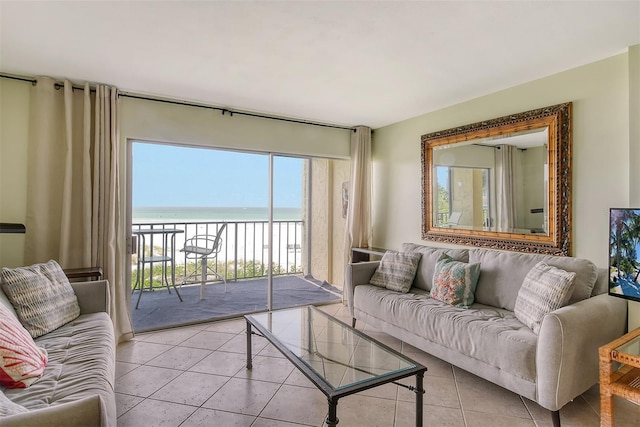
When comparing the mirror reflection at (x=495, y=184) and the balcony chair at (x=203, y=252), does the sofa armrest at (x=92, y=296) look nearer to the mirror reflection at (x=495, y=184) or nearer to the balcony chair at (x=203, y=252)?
the balcony chair at (x=203, y=252)

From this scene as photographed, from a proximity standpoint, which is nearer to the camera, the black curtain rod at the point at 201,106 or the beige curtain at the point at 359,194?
the black curtain rod at the point at 201,106

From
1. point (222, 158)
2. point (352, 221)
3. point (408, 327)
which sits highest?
point (222, 158)

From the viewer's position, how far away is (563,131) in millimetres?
2613

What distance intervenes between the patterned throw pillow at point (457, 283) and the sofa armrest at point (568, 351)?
0.79m

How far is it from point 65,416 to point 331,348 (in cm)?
139

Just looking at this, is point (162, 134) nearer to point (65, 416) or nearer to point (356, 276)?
point (356, 276)

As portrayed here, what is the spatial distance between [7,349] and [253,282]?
354 centimetres

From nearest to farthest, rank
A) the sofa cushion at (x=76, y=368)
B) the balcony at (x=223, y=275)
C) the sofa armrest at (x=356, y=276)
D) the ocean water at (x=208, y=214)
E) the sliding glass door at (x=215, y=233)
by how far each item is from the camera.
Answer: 1. the sofa cushion at (x=76, y=368)
2. the sofa armrest at (x=356, y=276)
3. the sliding glass door at (x=215, y=233)
4. the balcony at (x=223, y=275)
5. the ocean water at (x=208, y=214)

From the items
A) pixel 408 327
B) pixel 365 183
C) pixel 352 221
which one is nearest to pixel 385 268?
pixel 408 327

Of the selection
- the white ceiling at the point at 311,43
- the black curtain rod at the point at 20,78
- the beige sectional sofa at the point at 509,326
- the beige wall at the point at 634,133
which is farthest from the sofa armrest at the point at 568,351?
the black curtain rod at the point at 20,78

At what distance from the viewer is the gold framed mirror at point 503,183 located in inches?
104

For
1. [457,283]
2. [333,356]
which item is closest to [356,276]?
[457,283]

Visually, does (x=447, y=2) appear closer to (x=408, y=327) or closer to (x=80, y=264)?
(x=408, y=327)

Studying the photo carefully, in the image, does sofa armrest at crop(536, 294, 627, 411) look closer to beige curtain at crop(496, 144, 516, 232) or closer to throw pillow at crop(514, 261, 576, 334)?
throw pillow at crop(514, 261, 576, 334)
